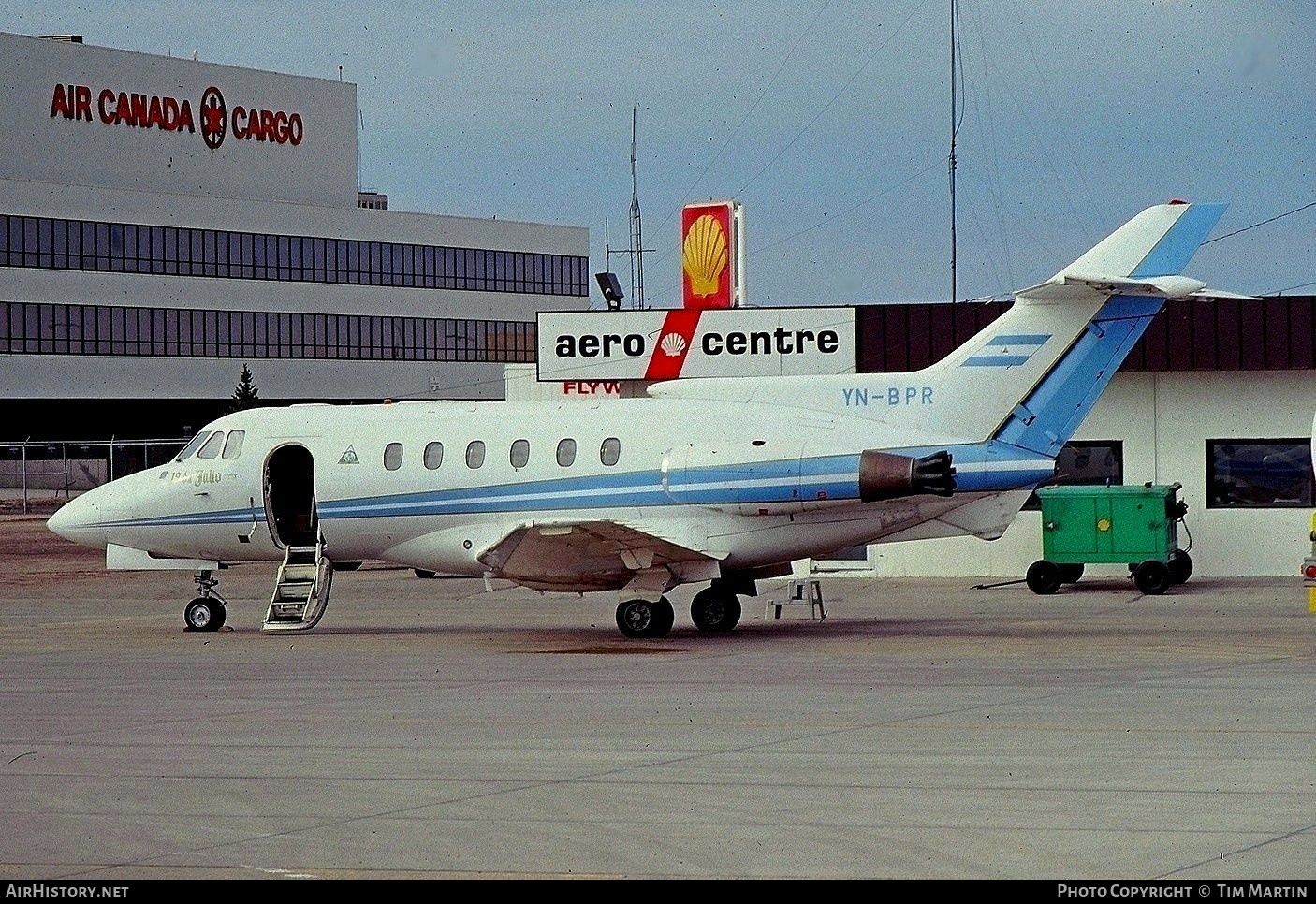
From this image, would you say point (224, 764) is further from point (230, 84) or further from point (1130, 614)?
point (230, 84)

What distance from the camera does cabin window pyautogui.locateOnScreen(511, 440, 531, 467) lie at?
22.7 metres

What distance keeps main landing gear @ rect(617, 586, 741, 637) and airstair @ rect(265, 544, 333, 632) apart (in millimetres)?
3985

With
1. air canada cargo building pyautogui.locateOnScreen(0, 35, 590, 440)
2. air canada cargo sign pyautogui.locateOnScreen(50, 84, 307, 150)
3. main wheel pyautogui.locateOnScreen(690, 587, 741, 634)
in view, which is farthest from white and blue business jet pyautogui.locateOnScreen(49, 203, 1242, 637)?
air canada cargo sign pyautogui.locateOnScreen(50, 84, 307, 150)

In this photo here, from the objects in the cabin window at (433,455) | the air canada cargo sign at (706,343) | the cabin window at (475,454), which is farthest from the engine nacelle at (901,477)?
the air canada cargo sign at (706,343)

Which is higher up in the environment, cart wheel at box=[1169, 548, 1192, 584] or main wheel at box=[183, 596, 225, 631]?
cart wheel at box=[1169, 548, 1192, 584]

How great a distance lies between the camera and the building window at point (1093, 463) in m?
32.9

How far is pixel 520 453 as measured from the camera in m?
22.7

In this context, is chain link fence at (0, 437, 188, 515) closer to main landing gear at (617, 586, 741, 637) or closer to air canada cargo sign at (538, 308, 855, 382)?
air canada cargo sign at (538, 308, 855, 382)

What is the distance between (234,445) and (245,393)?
48.7 metres

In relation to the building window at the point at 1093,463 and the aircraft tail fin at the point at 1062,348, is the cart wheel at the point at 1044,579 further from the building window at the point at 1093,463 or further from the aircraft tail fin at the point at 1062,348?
the aircraft tail fin at the point at 1062,348

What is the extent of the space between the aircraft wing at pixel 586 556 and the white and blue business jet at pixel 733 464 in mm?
28

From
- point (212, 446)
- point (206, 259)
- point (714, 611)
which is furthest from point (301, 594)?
point (206, 259)
